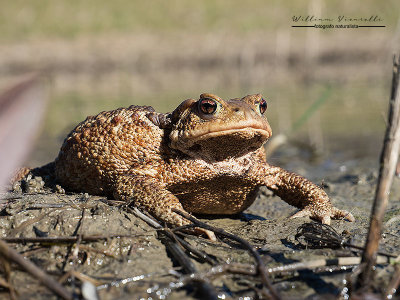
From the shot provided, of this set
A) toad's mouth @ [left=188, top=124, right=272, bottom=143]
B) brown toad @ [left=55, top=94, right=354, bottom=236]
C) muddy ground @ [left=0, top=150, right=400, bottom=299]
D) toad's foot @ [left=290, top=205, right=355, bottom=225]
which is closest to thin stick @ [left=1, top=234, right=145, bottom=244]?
muddy ground @ [left=0, top=150, right=400, bottom=299]

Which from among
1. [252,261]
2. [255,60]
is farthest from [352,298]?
[255,60]

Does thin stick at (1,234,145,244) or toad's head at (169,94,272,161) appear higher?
toad's head at (169,94,272,161)

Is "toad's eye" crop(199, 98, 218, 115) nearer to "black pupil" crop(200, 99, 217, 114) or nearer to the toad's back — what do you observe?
"black pupil" crop(200, 99, 217, 114)

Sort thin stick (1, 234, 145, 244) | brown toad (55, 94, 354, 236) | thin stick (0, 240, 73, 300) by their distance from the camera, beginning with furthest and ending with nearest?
1. brown toad (55, 94, 354, 236)
2. thin stick (1, 234, 145, 244)
3. thin stick (0, 240, 73, 300)

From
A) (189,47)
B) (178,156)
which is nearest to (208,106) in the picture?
(178,156)

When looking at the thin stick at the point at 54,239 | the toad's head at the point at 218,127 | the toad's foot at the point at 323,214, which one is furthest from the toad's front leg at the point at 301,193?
the thin stick at the point at 54,239

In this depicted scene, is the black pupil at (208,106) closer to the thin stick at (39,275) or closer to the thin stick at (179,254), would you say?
the thin stick at (179,254)

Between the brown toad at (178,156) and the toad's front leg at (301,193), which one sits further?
the toad's front leg at (301,193)
